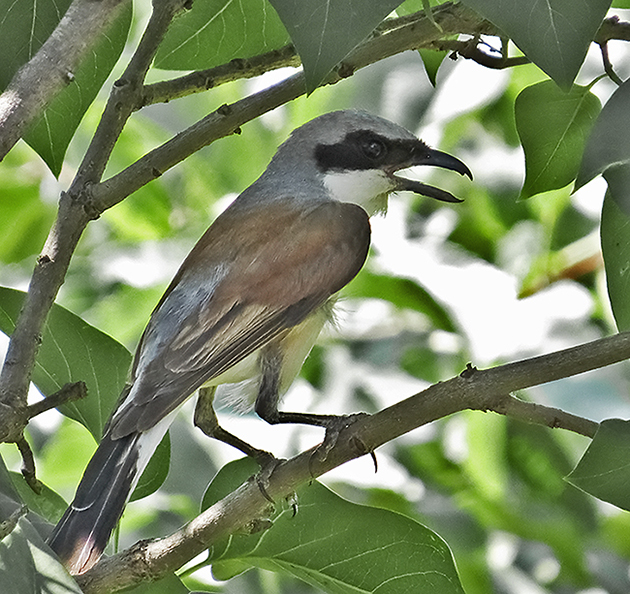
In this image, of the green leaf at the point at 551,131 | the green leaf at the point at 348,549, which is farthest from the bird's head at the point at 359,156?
the green leaf at the point at 348,549

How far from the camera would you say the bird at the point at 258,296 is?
1.68 m

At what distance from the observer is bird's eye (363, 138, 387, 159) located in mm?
2584

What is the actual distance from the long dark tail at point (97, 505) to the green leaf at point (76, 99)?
532mm

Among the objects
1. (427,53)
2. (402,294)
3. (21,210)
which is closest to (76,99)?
(427,53)

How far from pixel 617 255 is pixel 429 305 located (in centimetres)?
174

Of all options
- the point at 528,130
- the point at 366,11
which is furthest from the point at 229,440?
the point at 366,11

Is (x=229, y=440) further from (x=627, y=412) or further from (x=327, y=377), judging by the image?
(x=627, y=412)

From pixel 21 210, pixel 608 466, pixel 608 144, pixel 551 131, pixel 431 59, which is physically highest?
pixel 21 210

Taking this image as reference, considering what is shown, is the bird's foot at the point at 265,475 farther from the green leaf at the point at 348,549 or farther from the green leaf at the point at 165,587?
the green leaf at the point at 165,587

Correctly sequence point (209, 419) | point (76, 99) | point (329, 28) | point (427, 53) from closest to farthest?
point (329, 28) → point (76, 99) → point (427, 53) → point (209, 419)

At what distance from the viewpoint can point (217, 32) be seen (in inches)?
69.7

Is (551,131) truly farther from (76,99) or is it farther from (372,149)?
(372,149)

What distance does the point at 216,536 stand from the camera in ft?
4.86

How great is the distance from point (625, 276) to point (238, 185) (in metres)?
2.13
